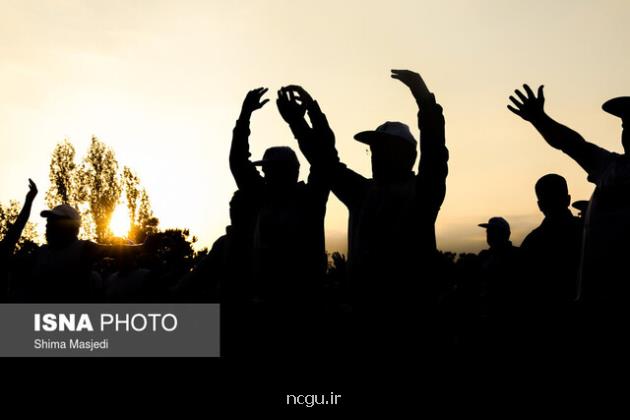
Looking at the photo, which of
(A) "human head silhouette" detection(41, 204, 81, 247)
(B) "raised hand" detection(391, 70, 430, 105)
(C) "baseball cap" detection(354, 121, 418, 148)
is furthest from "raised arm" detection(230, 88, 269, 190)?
(B) "raised hand" detection(391, 70, 430, 105)

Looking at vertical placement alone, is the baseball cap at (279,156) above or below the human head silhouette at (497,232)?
above

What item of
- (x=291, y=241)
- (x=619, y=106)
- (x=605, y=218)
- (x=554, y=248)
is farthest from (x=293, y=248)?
(x=619, y=106)

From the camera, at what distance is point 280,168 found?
19.8ft

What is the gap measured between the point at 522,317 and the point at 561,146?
217 cm

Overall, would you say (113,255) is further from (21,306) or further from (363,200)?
(363,200)

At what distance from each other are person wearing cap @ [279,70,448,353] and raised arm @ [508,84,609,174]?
894 mm

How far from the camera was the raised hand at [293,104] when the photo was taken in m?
5.50

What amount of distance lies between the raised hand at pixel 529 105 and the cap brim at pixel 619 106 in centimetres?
49

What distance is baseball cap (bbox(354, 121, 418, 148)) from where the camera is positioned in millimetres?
4484

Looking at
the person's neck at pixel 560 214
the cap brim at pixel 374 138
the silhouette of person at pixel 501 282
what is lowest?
the silhouette of person at pixel 501 282

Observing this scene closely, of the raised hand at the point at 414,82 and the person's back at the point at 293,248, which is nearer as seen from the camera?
the raised hand at the point at 414,82

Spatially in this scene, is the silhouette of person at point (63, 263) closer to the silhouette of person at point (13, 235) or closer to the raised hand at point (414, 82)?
the silhouette of person at point (13, 235)

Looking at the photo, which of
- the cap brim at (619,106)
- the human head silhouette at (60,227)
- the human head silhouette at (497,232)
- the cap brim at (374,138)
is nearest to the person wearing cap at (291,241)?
the cap brim at (374,138)

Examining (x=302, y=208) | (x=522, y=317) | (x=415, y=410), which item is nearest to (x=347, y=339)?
(x=415, y=410)
